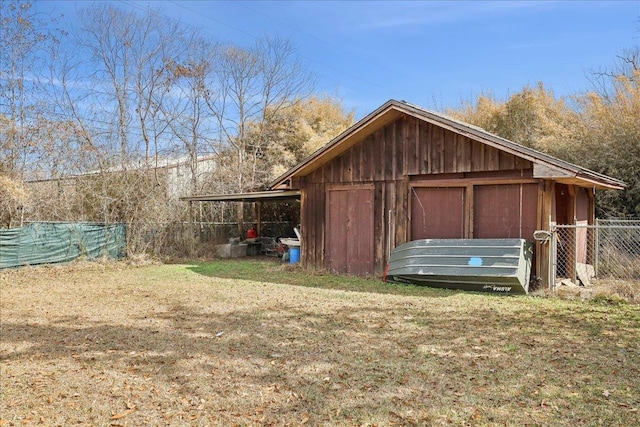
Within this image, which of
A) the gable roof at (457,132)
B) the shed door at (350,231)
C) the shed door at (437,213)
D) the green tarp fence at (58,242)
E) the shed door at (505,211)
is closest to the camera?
the gable roof at (457,132)

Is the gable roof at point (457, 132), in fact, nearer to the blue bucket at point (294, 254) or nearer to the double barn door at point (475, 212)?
the double barn door at point (475, 212)

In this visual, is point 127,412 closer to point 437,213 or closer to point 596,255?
point 437,213

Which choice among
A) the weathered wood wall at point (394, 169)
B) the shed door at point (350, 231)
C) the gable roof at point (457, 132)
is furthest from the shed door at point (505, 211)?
the shed door at point (350, 231)

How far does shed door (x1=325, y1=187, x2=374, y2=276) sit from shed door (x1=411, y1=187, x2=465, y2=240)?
1133 mm

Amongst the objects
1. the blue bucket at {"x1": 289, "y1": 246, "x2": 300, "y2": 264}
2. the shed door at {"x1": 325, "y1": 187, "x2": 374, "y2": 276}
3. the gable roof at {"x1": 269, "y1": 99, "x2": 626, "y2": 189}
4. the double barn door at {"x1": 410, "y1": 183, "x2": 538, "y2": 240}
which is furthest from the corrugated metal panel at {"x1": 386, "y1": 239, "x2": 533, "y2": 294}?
the blue bucket at {"x1": 289, "y1": 246, "x2": 300, "y2": 264}

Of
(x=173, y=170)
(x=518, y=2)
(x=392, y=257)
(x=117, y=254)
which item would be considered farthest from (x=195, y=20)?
(x=392, y=257)

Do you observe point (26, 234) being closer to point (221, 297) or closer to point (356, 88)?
point (221, 297)

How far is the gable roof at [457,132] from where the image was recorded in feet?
26.1

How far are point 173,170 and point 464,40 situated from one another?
1229cm

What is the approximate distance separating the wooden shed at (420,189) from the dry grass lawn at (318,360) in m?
1.94

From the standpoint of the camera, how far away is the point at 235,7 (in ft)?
50.5

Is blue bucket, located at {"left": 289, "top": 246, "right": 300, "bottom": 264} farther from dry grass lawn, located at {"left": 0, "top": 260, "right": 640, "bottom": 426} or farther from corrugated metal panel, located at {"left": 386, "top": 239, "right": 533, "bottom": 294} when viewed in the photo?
dry grass lawn, located at {"left": 0, "top": 260, "right": 640, "bottom": 426}

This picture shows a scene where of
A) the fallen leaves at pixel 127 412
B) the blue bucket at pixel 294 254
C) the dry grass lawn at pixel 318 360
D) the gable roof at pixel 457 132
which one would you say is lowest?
the fallen leaves at pixel 127 412

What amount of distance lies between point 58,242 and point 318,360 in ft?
34.7
